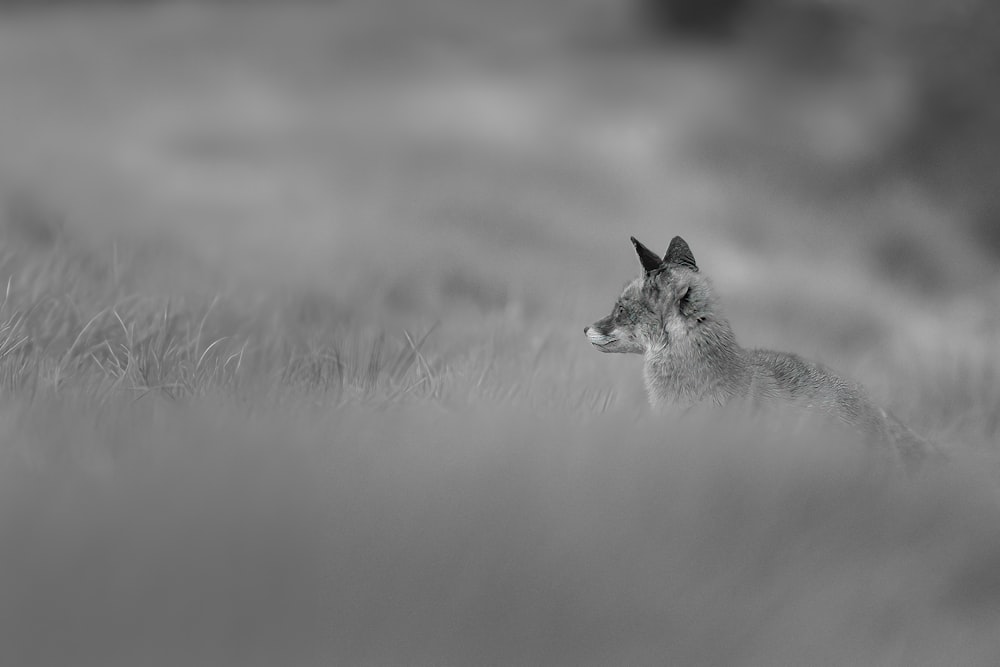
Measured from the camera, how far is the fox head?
2.88 metres

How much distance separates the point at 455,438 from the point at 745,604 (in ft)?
2.17

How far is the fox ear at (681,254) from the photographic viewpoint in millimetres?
2922

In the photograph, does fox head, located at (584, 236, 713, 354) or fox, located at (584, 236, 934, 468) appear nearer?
fox, located at (584, 236, 934, 468)

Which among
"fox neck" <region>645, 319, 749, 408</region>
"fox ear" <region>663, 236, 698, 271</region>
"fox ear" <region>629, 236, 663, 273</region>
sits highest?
"fox ear" <region>663, 236, 698, 271</region>

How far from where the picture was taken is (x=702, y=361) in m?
2.80

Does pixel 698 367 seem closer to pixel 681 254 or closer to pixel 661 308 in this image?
pixel 661 308

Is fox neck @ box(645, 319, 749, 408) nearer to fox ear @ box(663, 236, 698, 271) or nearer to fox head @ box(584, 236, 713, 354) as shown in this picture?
fox head @ box(584, 236, 713, 354)

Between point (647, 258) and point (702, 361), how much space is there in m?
0.40

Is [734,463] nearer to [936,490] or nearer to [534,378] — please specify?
[936,490]

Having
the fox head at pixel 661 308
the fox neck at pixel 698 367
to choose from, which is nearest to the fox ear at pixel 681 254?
the fox head at pixel 661 308

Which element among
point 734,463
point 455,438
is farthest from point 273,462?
point 734,463

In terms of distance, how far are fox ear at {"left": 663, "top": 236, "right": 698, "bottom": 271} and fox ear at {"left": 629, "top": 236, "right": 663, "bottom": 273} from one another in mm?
46

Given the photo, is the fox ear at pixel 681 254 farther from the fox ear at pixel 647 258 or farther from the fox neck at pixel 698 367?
the fox neck at pixel 698 367

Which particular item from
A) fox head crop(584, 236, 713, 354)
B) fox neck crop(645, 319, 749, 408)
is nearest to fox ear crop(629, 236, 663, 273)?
fox head crop(584, 236, 713, 354)
